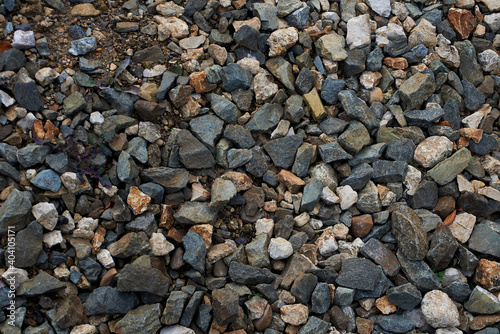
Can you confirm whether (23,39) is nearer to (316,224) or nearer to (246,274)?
(246,274)

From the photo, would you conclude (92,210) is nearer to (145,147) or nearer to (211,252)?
(145,147)

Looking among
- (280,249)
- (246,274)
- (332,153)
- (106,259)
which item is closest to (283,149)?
(332,153)

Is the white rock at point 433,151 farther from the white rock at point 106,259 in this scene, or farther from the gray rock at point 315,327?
the white rock at point 106,259

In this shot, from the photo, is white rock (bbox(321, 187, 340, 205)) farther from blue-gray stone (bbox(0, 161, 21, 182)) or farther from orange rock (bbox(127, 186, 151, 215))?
blue-gray stone (bbox(0, 161, 21, 182))

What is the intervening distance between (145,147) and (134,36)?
1174mm

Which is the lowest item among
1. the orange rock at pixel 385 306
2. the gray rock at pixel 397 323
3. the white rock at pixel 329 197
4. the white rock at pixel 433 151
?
the gray rock at pixel 397 323

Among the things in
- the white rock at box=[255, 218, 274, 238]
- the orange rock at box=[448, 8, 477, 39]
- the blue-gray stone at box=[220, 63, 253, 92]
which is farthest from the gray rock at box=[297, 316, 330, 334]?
the orange rock at box=[448, 8, 477, 39]

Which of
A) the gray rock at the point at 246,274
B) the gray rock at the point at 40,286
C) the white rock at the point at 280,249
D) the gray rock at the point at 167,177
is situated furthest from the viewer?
the gray rock at the point at 167,177

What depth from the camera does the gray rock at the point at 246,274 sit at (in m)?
3.25

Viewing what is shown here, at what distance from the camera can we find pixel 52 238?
124 inches

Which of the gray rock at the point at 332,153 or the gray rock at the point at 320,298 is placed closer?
the gray rock at the point at 320,298

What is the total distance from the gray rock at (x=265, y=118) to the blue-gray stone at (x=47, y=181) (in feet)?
5.45

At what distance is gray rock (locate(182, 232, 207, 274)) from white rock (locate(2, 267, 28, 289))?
1126 millimetres

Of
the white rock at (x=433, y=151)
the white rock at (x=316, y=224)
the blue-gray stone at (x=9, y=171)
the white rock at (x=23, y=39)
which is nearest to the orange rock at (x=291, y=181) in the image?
the white rock at (x=316, y=224)
